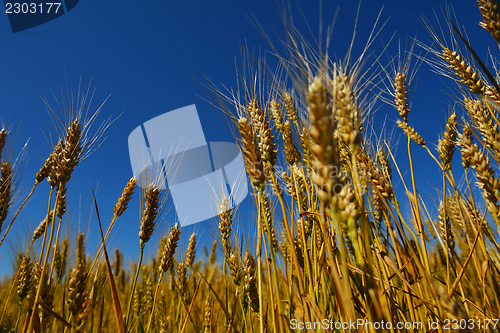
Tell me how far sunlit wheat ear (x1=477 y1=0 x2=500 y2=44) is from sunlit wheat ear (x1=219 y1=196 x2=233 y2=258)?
2315 millimetres

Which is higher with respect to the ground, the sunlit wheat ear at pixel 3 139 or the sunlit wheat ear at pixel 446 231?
the sunlit wheat ear at pixel 3 139

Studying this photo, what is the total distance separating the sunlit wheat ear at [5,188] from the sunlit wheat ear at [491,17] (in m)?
3.92

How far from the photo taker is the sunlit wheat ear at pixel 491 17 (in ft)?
5.22

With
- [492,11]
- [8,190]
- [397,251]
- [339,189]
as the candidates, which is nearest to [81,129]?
[8,190]

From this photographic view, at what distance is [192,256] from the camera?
7.64 feet

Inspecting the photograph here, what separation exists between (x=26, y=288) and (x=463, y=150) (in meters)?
3.40

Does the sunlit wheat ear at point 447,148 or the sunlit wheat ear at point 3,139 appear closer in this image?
the sunlit wheat ear at point 447,148

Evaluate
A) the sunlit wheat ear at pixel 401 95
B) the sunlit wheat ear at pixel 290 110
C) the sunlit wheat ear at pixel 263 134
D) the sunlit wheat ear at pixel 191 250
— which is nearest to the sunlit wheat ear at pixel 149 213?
the sunlit wheat ear at pixel 191 250

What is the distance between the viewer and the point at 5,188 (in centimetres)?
210

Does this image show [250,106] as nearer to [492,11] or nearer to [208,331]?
[492,11]

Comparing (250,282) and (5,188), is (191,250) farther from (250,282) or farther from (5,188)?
(5,188)

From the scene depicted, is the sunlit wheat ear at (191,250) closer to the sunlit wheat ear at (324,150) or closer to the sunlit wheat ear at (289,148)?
the sunlit wheat ear at (289,148)

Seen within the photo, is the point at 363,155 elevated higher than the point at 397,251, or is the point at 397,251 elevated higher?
the point at 363,155

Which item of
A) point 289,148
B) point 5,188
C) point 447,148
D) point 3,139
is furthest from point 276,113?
point 3,139
